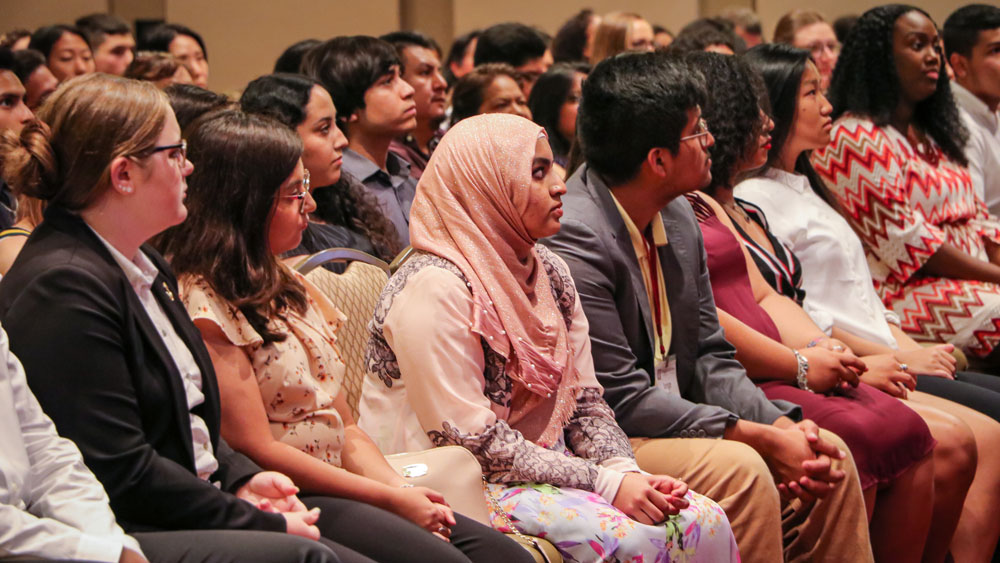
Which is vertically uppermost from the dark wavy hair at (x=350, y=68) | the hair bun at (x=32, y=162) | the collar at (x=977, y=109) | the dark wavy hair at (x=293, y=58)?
the hair bun at (x=32, y=162)

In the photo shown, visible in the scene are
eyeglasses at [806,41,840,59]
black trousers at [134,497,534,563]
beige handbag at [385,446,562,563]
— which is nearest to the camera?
black trousers at [134,497,534,563]

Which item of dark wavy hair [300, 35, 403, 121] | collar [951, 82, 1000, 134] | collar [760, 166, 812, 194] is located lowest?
collar [760, 166, 812, 194]

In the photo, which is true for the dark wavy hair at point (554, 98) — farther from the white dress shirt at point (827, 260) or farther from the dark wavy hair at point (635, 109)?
the dark wavy hair at point (635, 109)

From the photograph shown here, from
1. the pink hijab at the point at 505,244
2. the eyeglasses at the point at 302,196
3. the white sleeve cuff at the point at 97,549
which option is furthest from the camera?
the pink hijab at the point at 505,244

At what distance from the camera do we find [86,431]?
172cm

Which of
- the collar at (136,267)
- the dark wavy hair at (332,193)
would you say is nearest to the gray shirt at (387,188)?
the dark wavy hair at (332,193)

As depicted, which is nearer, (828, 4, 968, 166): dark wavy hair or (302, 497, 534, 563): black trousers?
(302, 497, 534, 563): black trousers

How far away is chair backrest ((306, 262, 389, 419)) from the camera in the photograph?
2.54 meters

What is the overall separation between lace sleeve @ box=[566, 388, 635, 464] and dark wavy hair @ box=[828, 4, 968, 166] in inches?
78.5

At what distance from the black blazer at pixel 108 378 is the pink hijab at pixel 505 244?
2.31 feet

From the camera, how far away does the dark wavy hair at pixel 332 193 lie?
3.17 meters

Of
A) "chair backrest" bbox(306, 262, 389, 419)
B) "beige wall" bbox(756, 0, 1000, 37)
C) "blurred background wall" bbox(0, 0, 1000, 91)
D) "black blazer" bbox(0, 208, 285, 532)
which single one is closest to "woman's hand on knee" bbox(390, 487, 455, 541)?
"black blazer" bbox(0, 208, 285, 532)

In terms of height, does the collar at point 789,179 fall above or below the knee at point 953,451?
above

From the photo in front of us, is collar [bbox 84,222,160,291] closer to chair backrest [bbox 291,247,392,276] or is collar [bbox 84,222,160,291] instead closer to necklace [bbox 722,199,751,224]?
chair backrest [bbox 291,247,392,276]
